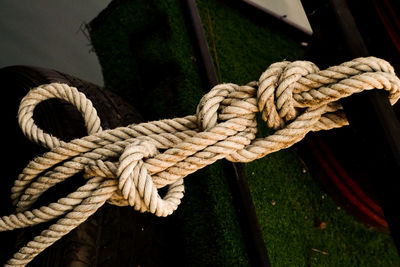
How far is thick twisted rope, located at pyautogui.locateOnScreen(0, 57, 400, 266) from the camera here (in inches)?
20.5

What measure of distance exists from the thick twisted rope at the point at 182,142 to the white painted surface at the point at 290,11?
197 centimetres

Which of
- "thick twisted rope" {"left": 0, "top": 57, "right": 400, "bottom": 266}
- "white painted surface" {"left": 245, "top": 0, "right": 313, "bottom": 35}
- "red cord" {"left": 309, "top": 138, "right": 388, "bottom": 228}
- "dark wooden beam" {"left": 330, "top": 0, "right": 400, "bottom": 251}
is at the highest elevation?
"thick twisted rope" {"left": 0, "top": 57, "right": 400, "bottom": 266}

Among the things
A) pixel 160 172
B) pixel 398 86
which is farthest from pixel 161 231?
pixel 398 86

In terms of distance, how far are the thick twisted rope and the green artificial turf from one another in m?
0.63

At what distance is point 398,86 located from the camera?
0.52 metres

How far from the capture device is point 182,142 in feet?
1.85

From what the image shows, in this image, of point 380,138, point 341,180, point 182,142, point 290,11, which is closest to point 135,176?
point 182,142

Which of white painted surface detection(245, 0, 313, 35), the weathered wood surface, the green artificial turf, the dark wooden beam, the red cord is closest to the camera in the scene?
the dark wooden beam

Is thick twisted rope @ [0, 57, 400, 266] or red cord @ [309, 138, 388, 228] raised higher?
thick twisted rope @ [0, 57, 400, 266]

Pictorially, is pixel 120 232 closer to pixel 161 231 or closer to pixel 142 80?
pixel 161 231

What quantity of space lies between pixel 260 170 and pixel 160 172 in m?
0.91

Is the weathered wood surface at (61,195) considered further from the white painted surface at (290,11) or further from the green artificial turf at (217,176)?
the white painted surface at (290,11)

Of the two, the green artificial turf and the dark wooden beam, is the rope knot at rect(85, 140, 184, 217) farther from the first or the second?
the green artificial turf

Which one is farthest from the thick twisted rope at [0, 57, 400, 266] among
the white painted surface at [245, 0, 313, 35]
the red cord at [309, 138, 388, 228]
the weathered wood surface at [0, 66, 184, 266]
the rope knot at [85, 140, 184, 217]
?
the white painted surface at [245, 0, 313, 35]
